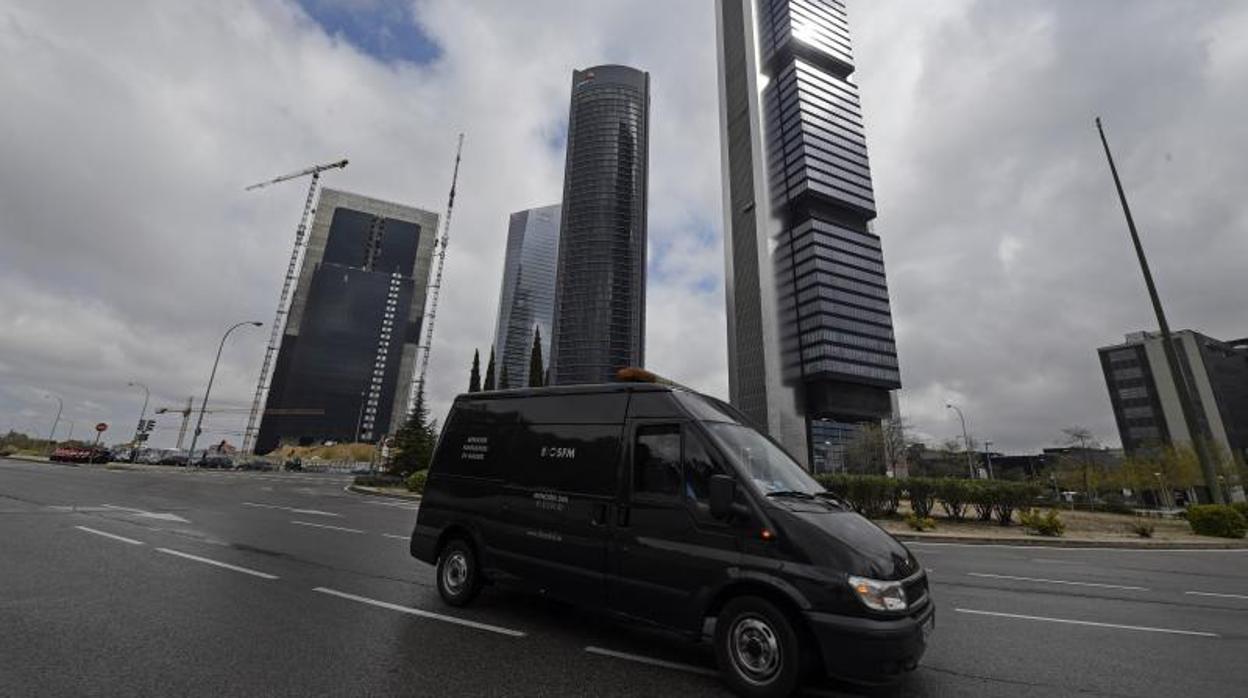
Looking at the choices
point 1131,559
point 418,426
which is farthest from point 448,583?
point 418,426

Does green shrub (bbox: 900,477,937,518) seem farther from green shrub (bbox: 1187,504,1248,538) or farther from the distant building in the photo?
the distant building

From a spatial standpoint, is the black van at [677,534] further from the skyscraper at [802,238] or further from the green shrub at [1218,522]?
the skyscraper at [802,238]

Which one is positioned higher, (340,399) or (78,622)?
(340,399)

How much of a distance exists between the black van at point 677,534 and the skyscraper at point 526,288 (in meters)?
158

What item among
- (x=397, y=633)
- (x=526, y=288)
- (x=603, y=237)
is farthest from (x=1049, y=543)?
(x=526, y=288)

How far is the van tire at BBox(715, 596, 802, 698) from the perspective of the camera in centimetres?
379

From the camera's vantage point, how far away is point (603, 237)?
14388cm

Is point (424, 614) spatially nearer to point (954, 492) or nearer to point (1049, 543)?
point (1049, 543)

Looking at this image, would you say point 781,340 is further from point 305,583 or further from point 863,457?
Result: point 305,583

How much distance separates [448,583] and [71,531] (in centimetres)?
854

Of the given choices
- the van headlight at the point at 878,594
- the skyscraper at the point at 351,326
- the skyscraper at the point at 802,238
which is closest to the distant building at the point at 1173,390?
the skyscraper at the point at 802,238

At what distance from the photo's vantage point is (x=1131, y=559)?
14.1 metres

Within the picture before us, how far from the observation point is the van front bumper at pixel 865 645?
3.60 meters

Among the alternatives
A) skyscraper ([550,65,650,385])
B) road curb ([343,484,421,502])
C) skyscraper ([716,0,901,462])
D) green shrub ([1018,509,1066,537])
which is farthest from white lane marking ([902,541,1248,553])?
skyscraper ([550,65,650,385])
